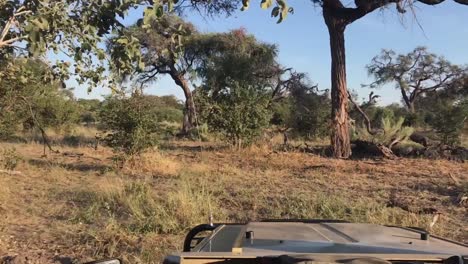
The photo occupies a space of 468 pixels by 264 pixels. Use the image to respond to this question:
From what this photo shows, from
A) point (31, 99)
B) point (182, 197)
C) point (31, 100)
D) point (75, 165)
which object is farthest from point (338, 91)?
point (31, 100)

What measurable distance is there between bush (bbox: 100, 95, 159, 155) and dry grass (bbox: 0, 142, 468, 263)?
0.35 m

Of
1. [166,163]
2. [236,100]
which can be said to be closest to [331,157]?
[236,100]

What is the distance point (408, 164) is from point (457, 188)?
3.32 m

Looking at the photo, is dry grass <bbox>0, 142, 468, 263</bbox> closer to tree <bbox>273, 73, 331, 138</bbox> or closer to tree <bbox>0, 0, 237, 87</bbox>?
tree <bbox>0, 0, 237, 87</bbox>

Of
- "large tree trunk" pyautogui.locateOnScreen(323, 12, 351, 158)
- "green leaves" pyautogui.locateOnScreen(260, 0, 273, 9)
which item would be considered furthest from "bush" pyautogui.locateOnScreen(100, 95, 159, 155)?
"green leaves" pyautogui.locateOnScreen(260, 0, 273, 9)

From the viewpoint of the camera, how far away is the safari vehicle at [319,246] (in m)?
2.16

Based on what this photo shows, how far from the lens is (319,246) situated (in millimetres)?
2334

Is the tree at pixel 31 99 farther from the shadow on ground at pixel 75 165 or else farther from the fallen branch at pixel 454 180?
the fallen branch at pixel 454 180

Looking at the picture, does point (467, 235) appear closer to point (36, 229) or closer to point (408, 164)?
point (36, 229)

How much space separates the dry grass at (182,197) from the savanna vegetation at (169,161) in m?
0.03

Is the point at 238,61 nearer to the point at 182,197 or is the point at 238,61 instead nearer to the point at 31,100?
the point at 31,100

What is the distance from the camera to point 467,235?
6.79 meters

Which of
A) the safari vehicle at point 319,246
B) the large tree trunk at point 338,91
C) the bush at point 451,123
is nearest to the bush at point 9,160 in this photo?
the large tree trunk at point 338,91

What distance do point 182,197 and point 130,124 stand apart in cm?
499
